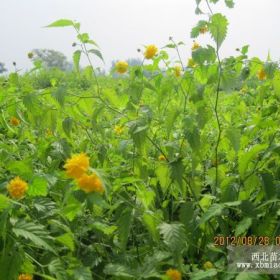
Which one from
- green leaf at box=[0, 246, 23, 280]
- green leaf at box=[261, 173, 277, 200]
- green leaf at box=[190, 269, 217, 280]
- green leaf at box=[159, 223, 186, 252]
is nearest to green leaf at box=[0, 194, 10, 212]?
green leaf at box=[0, 246, 23, 280]

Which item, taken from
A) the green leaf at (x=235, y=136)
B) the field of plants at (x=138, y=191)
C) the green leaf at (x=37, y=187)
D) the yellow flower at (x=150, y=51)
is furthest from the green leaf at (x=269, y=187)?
the yellow flower at (x=150, y=51)

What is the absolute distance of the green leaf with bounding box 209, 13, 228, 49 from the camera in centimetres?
117

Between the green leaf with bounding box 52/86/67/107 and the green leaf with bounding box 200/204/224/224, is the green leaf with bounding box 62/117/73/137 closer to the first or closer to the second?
the green leaf with bounding box 52/86/67/107

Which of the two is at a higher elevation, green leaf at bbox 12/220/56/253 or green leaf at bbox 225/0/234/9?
green leaf at bbox 225/0/234/9

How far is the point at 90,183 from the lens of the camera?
888 mm

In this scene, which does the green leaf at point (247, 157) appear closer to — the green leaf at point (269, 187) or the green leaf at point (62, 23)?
the green leaf at point (269, 187)

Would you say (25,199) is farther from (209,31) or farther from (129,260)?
→ (209,31)

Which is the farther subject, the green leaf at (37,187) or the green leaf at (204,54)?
the green leaf at (204,54)

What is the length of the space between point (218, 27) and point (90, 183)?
580 mm

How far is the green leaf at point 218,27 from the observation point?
46.1 inches

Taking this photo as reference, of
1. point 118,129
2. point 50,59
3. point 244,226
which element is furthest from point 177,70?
point 50,59

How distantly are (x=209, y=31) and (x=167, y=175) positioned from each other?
416mm

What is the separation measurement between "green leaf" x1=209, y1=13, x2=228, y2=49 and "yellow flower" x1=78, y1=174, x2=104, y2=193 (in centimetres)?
54

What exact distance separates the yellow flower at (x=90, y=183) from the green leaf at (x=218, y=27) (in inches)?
21.4
